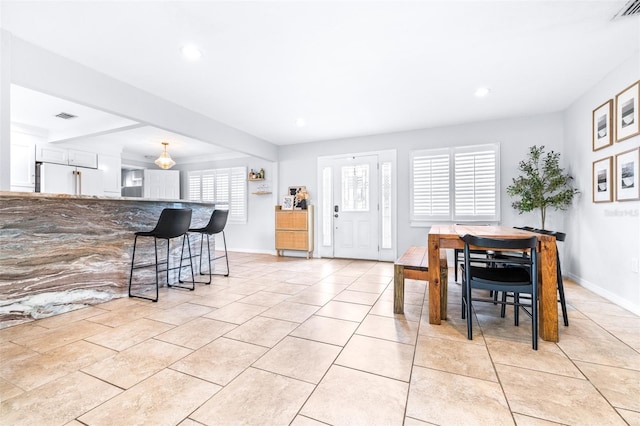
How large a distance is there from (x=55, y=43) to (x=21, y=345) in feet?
8.11

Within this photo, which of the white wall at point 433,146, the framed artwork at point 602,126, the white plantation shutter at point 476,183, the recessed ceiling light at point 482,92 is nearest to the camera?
the framed artwork at point 602,126

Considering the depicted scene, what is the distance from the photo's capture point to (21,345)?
6.59ft

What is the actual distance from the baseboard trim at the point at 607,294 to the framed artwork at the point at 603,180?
3.24 ft

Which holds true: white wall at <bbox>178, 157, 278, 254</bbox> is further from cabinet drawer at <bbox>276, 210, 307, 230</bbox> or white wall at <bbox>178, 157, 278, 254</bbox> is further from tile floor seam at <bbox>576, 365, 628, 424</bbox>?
tile floor seam at <bbox>576, 365, 628, 424</bbox>

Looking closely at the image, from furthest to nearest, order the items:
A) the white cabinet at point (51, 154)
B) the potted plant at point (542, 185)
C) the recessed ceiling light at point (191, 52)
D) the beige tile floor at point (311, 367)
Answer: the white cabinet at point (51, 154)
the potted plant at point (542, 185)
the recessed ceiling light at point (191, 52)
the beige tile floor at point (311, 367)

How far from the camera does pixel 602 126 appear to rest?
316 cm

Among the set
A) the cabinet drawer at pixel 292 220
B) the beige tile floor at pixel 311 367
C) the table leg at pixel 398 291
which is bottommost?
the beige tile floor at pixel 311 367

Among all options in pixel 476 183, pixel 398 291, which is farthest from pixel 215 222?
pixel 476 183

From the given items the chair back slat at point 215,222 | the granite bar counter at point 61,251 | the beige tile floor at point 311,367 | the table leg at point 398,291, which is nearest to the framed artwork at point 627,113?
the beige tile floor at point 311,367

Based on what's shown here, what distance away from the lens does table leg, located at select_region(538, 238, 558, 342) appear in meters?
2.06

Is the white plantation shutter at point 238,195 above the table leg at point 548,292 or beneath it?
above

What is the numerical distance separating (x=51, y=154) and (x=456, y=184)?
7155 millimetres

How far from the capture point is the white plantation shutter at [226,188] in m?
6.85

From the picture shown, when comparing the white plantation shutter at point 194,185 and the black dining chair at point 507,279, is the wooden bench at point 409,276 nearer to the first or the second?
the black dining chair at point 507,279
